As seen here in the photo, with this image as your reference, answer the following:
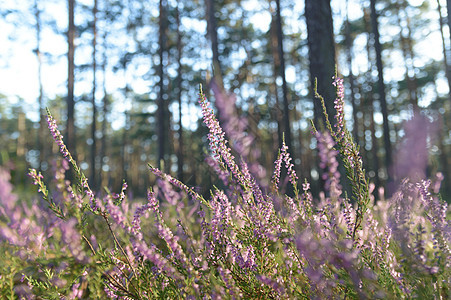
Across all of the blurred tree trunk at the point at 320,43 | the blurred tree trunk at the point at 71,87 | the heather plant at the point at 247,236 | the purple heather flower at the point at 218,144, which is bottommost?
the heather plant at the point at 247,236

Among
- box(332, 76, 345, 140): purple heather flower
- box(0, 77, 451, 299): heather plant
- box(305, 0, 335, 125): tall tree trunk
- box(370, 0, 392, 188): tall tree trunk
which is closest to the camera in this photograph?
box(0, 77, 451, 299): heather plant

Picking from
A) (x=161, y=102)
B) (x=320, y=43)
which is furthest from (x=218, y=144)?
(x=161, y=102)

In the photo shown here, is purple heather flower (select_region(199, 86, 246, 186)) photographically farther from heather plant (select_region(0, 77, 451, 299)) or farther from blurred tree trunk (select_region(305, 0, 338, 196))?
blurred tree trunk (select_region(305, 0, 338, 196))

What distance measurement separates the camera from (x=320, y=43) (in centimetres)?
542

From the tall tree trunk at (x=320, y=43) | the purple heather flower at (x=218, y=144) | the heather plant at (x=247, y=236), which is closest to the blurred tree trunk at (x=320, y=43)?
the tall tree trunk at (x=320, y=43)

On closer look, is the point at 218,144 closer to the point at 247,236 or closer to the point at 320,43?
the point at 247,236

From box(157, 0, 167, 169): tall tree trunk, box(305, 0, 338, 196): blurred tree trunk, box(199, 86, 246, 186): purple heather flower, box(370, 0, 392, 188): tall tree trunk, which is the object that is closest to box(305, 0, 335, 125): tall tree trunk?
box(305, 0, 338, 196): blurred tree trunk

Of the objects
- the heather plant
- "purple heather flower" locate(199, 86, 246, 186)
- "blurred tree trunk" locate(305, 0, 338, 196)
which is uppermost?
"blurred tree trunk" locate(305, 0, 338, 196)

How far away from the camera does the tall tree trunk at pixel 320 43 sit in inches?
206

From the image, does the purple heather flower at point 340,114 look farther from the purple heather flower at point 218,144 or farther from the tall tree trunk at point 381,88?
the tall tree trunk at point 381,88

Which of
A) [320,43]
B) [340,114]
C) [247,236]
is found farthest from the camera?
[320,43]

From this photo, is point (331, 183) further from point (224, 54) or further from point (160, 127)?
point (224, 54)

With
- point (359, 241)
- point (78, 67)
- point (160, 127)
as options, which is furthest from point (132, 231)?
point (78, 67)

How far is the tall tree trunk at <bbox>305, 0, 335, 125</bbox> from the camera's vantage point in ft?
17.2
